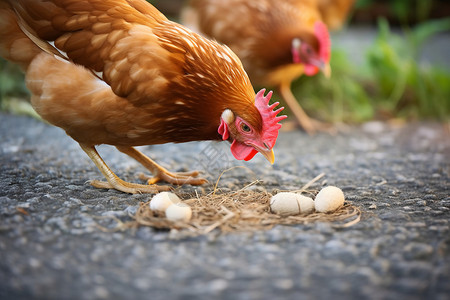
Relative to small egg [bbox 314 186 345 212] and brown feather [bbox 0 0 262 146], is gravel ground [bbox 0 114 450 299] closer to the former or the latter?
small egg [bbox 314 186 345 212]

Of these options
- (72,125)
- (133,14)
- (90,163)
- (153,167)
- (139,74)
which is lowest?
(90,163)

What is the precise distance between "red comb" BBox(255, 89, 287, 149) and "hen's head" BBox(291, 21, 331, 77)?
225cm

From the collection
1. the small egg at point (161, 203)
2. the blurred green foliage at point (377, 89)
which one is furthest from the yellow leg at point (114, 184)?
the blurred green foliage at point (377, 89)

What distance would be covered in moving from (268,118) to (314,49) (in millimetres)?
2340

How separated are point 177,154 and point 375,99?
133 inches

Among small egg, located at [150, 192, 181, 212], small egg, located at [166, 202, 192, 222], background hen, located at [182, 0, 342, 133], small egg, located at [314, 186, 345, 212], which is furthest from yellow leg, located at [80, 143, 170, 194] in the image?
background hen, located at [182, 0, 342, 133]

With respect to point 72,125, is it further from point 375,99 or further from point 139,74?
point 375,99

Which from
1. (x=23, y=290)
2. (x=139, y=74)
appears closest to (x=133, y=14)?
(x=139, y=74)

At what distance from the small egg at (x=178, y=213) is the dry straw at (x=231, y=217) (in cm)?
2

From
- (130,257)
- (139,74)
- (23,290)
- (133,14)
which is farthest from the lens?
(133,14)

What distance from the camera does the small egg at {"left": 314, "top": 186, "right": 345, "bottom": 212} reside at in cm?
248

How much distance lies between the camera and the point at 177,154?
3.97 meters

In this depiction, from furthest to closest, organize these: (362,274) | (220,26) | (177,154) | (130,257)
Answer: (220,26) < (177,154) < (130,257) < (362,274)

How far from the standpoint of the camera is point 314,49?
4.63 metres
